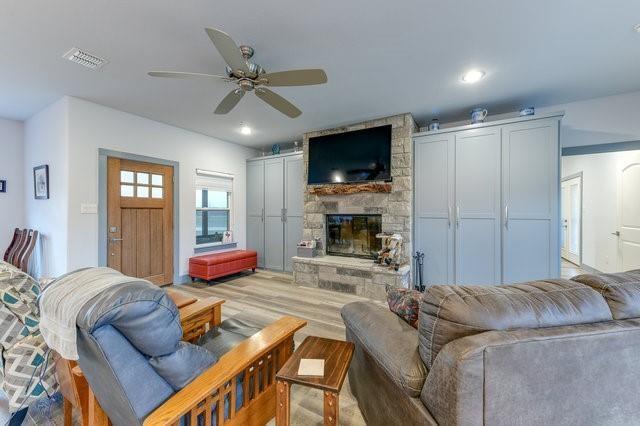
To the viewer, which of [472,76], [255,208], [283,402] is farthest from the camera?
[255,208]

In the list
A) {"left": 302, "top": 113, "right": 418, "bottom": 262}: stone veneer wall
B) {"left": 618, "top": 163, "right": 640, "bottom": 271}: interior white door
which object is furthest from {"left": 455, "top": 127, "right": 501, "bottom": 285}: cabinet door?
{"left": 618, "top": 163, "right": 640, "bottom": 271}: interior white door

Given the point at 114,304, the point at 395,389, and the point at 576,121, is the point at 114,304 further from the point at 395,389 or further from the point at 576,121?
the point at 576,121

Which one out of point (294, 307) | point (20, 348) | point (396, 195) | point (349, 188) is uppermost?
point (349, 188)

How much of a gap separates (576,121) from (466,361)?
13.9 ft

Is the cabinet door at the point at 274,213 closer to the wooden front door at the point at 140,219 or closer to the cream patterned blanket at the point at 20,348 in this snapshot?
the wooden front door at the point at 140,219

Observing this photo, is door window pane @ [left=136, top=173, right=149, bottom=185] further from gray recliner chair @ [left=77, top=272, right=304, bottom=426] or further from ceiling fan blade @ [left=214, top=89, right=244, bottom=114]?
gray recliner chair @ [left=77, top=272, right=304, bottom=426]

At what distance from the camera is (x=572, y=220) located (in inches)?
254

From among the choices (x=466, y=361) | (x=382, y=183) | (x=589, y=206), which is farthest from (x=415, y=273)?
(x=589, y=206)

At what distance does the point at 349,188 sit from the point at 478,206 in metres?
1.81

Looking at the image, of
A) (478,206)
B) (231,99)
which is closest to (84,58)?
(231,99)

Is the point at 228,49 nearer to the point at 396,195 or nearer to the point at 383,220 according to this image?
the point at 396,195

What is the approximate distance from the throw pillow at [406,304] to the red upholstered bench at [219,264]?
3.52 m

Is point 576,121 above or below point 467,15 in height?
below

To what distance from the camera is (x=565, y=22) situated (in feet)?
6.50
